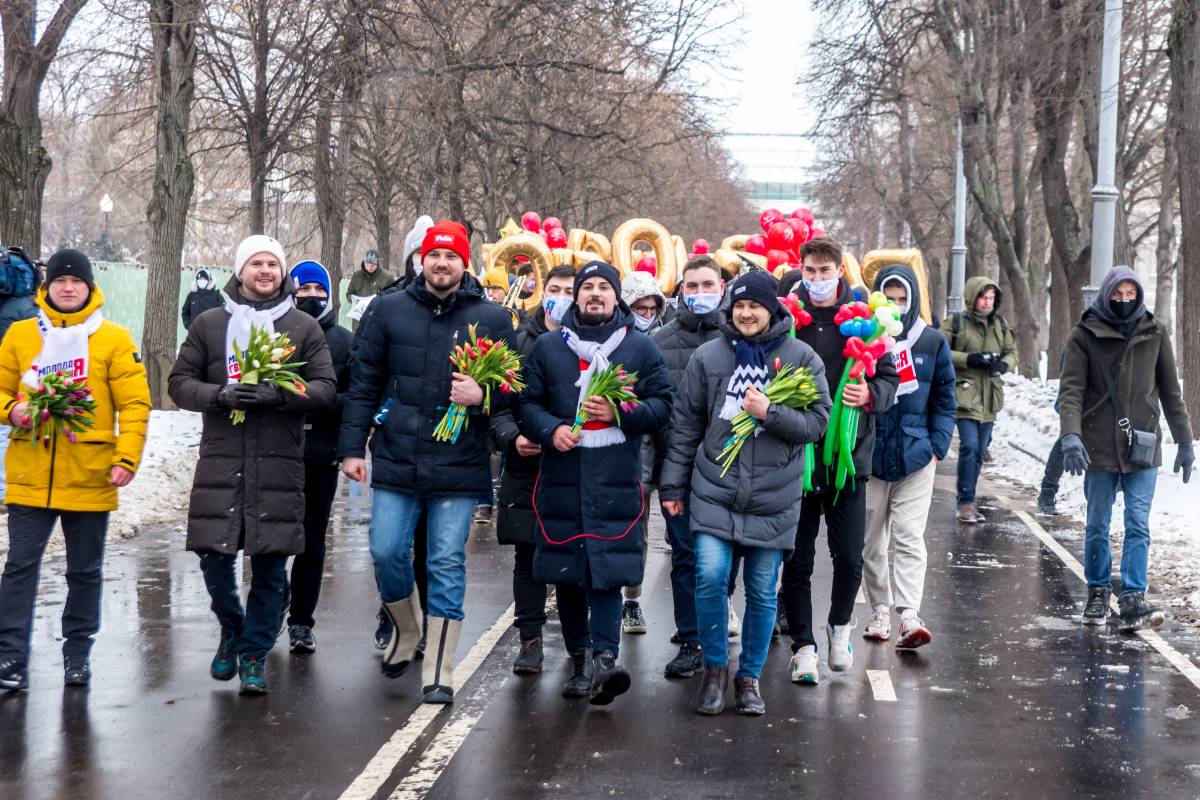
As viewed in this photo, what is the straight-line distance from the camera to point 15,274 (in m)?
11.6

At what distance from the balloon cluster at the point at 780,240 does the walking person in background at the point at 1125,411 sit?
4.53 meters

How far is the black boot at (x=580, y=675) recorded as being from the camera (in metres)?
6.91

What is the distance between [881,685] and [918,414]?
1.52 m

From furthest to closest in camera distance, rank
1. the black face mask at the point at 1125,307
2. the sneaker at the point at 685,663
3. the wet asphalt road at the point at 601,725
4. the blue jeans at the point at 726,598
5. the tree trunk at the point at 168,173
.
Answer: the tree trunk at the point at 168,173
the black face mask at the point at 1125,307
the sneaker at the point at 685,663
the blue jeans at the point at 726,598
the wet asphalt road at the point at 601,725

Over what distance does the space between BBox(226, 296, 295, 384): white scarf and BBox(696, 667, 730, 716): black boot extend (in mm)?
2360

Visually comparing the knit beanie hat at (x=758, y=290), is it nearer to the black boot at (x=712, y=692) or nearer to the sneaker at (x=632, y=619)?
the black boot at (x=712, y=692)

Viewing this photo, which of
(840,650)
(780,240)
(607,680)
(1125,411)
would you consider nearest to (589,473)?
(607,680)

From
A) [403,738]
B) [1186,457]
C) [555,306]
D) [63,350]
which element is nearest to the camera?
[403,738]

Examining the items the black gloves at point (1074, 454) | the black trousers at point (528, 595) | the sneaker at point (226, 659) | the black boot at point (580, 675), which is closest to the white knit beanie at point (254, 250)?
the sneaker at point (226, 659)

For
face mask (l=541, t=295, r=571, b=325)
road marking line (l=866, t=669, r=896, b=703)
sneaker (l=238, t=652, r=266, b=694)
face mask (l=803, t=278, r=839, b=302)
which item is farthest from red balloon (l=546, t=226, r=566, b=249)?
sneaker (l=238, t=652, r=266, b=694)

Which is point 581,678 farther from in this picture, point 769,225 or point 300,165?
point 300,165

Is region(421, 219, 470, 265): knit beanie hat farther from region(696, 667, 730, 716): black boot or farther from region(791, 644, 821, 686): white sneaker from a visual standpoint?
region(791, 644, 821, 686): white sneaker

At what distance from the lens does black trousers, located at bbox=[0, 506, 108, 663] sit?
22.6 ft

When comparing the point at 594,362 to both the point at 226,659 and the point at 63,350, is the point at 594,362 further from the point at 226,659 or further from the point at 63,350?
the point at 63,350
